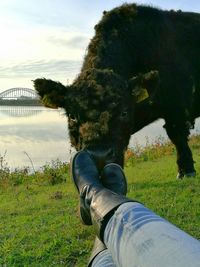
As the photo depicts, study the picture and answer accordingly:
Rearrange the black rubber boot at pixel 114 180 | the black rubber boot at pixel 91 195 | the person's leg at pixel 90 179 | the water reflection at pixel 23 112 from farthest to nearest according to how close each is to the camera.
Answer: the water reflection at pixel 23 112 < the black rubber boot at pixel 114 180 < the person's leg at pixel 90 179 < the black rubber boot at pixel 91 195

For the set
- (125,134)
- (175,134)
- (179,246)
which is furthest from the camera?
(175,134)

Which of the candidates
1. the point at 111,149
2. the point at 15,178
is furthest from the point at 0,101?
the point at 111,149

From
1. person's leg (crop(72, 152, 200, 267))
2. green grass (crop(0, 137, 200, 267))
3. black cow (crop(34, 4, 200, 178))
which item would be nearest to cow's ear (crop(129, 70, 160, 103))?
black cow (crop(34, 4, 200, 178))

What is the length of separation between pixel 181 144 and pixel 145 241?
700cm

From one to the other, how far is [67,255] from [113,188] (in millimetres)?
739

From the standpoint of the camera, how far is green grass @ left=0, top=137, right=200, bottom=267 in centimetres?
464

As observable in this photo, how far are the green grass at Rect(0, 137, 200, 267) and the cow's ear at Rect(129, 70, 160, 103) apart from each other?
1411mm

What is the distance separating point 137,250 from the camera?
2.42 m

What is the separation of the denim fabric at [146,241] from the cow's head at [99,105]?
2.74m

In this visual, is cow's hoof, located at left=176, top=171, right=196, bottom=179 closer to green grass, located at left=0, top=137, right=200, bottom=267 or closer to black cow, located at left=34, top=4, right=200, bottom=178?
black cow, located at left=34, top=4, right=200, bottom=178

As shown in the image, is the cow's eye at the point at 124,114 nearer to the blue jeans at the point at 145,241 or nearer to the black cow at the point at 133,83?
the black cow at the point at 133,83

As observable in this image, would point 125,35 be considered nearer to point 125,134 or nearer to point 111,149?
point 125,134

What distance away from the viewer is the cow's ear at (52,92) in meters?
6.79

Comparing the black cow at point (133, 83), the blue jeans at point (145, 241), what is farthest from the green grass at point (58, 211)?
the blue jeans at point (145, 241)
